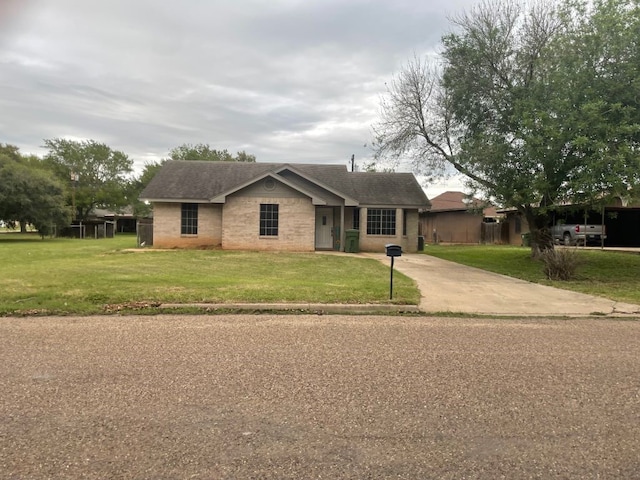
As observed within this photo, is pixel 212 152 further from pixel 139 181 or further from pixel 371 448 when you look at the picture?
pixel 371 448

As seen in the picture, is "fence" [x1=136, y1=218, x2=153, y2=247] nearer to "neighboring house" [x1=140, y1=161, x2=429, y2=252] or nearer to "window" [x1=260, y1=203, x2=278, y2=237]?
"neighboring house" [x1=140, y1=161, x2=429, y2=252]

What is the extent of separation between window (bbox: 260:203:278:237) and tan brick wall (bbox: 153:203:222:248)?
244 centimetres

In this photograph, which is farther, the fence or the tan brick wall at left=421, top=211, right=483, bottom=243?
the tan brick wall at left=421, top=211, right=483, bottom=243

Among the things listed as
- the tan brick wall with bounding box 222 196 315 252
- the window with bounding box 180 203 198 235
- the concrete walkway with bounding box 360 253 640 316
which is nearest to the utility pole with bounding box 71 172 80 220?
the window with bounding box 180 203 198 235

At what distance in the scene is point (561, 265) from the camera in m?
13.1

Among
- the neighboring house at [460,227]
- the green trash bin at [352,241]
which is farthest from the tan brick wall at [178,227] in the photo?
the neighboring house at [460,227]

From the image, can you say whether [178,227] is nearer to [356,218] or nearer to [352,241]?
[352,241]

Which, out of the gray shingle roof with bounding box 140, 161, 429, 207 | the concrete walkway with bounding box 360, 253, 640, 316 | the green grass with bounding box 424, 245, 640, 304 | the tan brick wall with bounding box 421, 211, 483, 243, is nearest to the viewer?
the concrete walkway with bounding box 360, 253, 640, 316

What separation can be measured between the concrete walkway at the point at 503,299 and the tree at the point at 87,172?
47910 millimetres

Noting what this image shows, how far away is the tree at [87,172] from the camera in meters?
51.4

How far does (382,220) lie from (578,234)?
1226 cm

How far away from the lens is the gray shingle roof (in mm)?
22850

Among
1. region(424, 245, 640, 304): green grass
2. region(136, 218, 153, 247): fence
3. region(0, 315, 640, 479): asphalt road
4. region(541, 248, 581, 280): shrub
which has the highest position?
region(136, 218, 153, 247): fence

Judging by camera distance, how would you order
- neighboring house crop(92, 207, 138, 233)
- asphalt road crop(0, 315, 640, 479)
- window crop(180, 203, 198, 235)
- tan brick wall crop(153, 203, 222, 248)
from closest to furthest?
asphalt road crop(0, 315, 640, 479), tan brick wall crop(153, 203, 222, 248), window crop(180, 203, 198, 235), neighboring house crop(92, 207, 138, 233)
